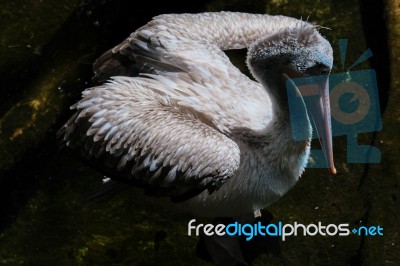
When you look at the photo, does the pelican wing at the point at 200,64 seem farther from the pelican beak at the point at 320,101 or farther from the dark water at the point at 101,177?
the dark water at the point at 101,177

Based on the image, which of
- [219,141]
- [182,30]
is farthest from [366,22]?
[219,141]

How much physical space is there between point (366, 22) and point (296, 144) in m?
1.70

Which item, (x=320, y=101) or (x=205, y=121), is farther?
(x=205, y=121)

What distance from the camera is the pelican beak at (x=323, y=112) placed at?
3975 millimetres

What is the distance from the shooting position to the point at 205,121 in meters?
4.30

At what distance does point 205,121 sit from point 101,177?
1.14m

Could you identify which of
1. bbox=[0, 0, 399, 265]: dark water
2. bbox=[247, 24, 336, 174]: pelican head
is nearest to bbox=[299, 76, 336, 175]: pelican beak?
bbox=[247, 24, 336, 174]: pelican head

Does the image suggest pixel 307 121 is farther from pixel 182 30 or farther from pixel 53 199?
pixel 53 199

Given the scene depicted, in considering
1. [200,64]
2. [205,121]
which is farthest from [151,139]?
[200,64]

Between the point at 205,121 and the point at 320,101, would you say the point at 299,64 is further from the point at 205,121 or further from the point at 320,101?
the point at 205,121

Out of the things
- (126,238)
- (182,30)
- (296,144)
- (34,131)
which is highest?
(182,30)

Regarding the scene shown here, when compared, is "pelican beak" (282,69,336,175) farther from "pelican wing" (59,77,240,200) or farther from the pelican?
"pelican wing" (59,77,240,200)

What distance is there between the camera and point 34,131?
5195mm

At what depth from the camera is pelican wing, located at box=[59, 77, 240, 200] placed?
4004 mm
